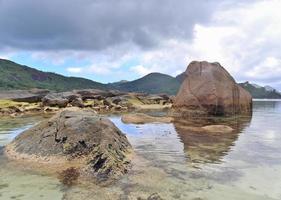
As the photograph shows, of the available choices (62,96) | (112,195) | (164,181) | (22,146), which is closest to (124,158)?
(164,181)

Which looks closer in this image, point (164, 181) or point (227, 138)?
point (164, 181)

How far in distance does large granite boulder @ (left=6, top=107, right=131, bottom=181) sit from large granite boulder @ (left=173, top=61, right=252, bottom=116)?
968 inches

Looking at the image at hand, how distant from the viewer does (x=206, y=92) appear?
39219mm

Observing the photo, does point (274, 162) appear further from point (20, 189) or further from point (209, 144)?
point (20, 189)

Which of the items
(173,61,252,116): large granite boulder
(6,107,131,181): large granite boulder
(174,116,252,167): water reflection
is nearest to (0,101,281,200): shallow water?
(174,116,252,167): water reflection

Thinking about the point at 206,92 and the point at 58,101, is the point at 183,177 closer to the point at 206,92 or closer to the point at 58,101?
the point at 206,92

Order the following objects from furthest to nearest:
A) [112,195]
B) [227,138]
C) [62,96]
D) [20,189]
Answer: [62,96]
[227,138]
[20,189]
[112,195]

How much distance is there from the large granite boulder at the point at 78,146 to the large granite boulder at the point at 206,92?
24.6 m

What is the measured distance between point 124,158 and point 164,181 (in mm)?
2483

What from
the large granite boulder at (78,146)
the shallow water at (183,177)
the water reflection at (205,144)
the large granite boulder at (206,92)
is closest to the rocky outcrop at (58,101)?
the large granite boulder at (206,92)

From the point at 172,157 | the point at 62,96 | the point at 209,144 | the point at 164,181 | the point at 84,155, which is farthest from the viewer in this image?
the point at 62,96

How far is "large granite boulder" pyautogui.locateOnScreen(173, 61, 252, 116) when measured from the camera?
1544 inches

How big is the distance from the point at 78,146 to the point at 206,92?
27195 mm

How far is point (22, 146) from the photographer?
15.5 meters
